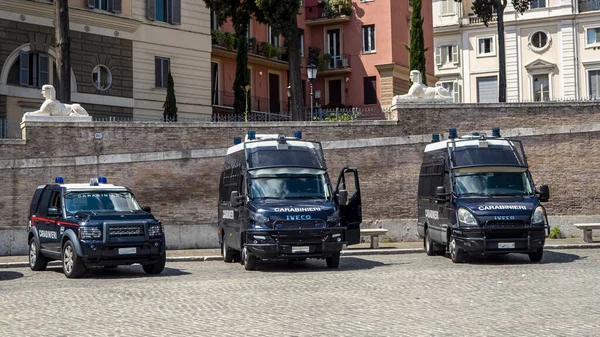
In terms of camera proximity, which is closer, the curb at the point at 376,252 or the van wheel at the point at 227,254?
the van wheel at the point at 227,254

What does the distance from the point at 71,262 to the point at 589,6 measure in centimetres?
5083

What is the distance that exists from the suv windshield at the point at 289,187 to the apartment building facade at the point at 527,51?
141 ft

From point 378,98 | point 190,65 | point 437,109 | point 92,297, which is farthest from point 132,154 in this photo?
point 378,98

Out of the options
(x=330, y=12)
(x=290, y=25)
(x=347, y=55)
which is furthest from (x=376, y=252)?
(x=330, y=12)

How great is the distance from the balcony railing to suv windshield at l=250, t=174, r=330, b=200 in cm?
4662

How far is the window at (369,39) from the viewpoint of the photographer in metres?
53.9

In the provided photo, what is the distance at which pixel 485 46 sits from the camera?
216 feet

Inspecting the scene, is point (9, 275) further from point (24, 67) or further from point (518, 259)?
point (24, 67)

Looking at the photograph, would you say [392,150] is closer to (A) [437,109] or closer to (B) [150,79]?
(A) [437,109]

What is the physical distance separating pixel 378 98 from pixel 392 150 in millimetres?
24344

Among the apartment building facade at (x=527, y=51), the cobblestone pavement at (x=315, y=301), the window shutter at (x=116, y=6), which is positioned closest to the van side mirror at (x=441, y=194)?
the cobblestone pavement at (x=315, y=301)

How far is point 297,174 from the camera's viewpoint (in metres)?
20.6

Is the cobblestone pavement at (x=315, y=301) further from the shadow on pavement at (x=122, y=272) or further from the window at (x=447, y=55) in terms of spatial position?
the window at (x=447, y=55)

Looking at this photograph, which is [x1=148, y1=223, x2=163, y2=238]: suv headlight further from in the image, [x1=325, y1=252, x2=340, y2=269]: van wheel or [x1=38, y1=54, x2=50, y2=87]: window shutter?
[x1=38, y1=54, x2=50, y2=87]: window shutter
